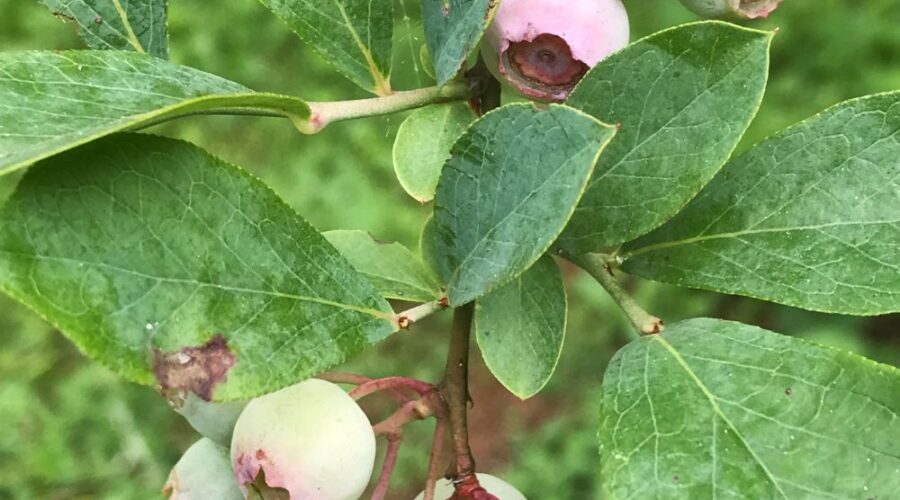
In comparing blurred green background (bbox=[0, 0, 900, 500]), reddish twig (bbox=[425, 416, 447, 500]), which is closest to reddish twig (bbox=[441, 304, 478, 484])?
reddish twig (bbox=[425, 416, 447, 500])

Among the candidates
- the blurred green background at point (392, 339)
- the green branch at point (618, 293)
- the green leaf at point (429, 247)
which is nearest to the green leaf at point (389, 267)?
the green leaf at point (429, 247)

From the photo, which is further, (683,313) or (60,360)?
(60,360)

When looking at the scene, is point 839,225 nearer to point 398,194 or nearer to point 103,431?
point 398,194

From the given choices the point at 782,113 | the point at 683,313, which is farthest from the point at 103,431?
the point at 782,113

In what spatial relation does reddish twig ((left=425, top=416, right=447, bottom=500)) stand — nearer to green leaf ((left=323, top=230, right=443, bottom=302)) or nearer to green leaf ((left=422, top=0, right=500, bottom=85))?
green leaf ((left=323, top=230, right=443, bottom=302))

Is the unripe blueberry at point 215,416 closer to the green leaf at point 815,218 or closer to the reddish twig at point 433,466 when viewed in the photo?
the reddish twig at point 433,466

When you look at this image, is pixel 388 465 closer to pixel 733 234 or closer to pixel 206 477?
pixel 206 477
